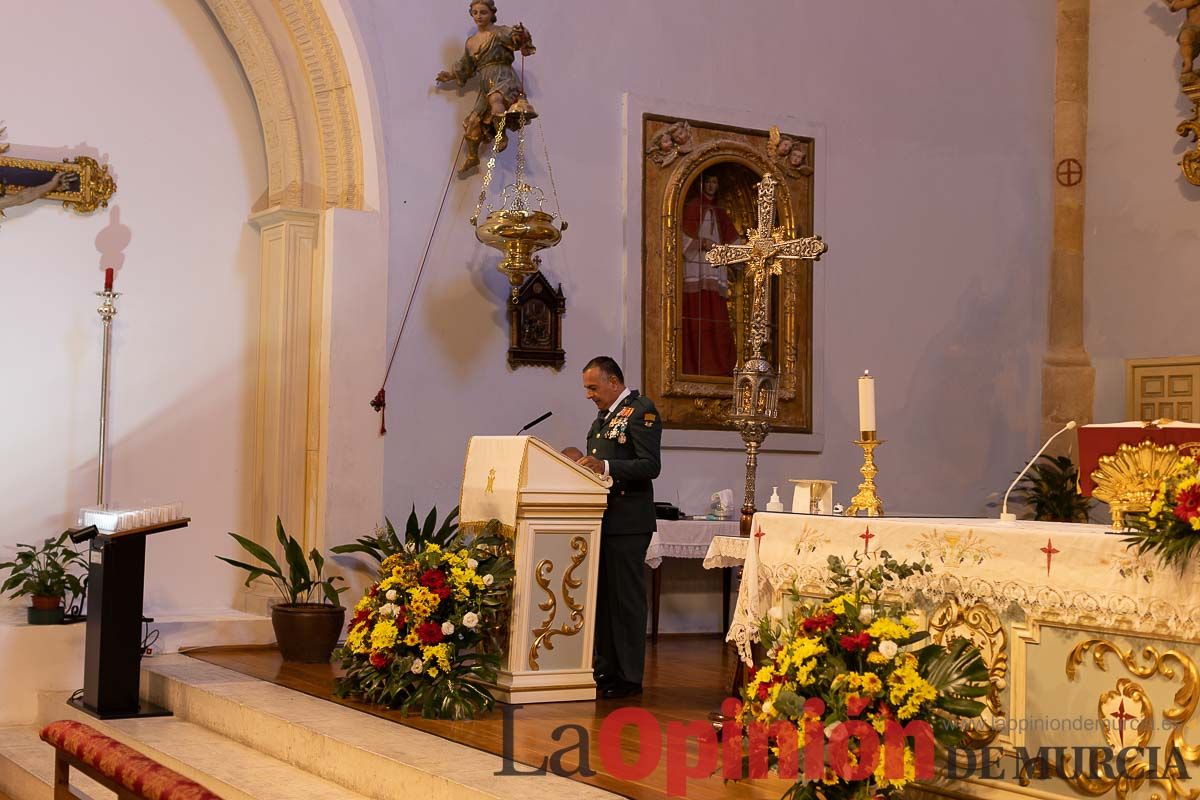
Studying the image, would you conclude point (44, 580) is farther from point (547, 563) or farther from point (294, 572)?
point (547, 563)

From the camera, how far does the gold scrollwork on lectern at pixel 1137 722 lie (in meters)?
3.85

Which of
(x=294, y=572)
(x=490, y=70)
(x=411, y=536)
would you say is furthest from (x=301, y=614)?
(x=490, y=70)

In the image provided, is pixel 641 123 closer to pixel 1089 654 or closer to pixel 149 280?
pixel 149 280

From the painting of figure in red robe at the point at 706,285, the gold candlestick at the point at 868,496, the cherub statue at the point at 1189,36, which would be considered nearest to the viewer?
the gold candlestick at the point at 868,496

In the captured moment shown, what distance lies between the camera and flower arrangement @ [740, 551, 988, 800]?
4.03 m

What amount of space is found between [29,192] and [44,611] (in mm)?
2408

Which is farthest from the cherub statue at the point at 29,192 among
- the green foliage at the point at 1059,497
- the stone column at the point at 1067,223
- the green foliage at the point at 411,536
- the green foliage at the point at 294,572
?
the stone column at the point at 1067,223

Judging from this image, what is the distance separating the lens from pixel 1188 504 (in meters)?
3.76

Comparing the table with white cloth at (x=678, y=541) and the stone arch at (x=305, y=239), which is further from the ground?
the stone arch at (x=305, y=239)

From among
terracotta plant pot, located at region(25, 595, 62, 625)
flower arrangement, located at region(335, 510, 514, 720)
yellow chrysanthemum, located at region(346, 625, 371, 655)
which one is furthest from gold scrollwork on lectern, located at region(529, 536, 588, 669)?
terracotta plant pot, located at region(25, 595, 62, 625)

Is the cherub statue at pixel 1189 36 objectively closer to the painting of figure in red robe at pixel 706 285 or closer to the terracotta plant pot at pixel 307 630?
the painting of figure in red robe at pixel 706 285

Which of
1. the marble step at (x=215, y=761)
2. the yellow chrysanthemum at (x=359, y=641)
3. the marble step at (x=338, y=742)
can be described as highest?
the yellow chrysanthemum at (x=359, y=641)

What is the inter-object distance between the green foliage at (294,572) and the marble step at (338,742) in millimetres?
616

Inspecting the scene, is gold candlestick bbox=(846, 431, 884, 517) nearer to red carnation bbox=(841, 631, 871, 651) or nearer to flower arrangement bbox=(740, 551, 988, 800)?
flower arrangement bbox=(740, 551, 988, 800)
